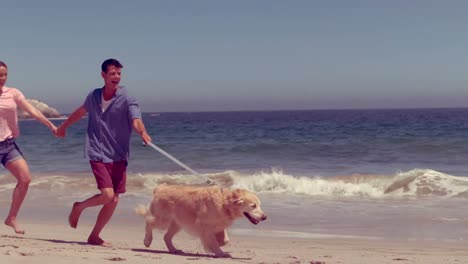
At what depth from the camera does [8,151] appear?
19.2 ft

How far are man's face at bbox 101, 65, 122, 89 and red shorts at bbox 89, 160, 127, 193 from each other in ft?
2.41

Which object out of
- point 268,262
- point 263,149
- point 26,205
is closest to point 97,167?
point 268,262

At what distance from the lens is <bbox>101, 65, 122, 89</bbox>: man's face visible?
554cm

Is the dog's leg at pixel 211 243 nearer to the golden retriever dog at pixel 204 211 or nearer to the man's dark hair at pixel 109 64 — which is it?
the golden retriever dog at pixel 204 211

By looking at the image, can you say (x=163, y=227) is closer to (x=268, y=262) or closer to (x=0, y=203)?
(x=268, y=262)

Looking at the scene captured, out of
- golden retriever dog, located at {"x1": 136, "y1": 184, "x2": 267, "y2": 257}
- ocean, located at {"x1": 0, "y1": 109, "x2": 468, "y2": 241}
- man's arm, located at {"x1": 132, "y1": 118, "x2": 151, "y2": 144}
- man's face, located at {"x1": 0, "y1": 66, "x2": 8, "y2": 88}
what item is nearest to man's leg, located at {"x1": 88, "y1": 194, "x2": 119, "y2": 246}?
golden retriever dog, located at {"x1": 136, "y1": 184, "x2": 267, "y2": 257}

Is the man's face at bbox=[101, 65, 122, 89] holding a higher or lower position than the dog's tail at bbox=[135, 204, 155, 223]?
higher

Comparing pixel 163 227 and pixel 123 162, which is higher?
pixel 123 162

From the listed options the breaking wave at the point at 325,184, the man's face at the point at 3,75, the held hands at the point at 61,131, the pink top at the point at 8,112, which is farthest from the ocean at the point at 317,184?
the man's face at the point at 3,75

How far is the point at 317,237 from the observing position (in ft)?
25.2

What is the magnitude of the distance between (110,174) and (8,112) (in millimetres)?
1222

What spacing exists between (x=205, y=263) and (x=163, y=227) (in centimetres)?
97

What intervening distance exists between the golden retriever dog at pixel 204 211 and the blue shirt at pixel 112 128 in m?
0.62

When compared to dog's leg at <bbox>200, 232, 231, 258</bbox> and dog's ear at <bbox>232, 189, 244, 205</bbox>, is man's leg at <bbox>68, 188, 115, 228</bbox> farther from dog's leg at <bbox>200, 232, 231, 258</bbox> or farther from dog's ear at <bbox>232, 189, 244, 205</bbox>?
dog's ear at <bbox>232, 189, 244, 205</bbox>
